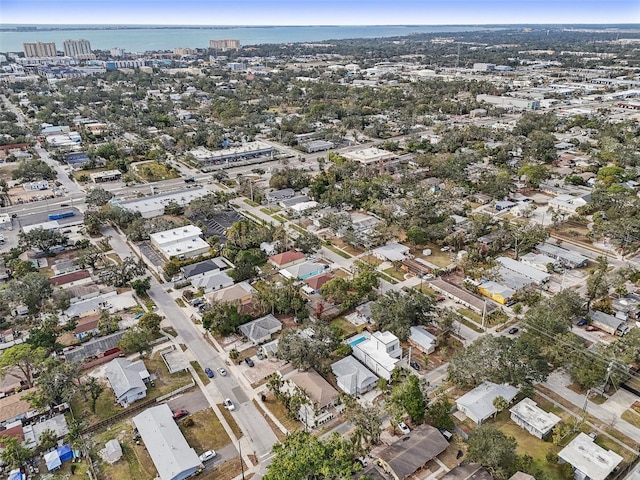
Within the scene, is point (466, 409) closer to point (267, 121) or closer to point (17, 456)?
point (17, 456)

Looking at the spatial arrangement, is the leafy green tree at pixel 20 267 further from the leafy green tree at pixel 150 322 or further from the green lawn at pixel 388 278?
the green lawn at pixel 388 278

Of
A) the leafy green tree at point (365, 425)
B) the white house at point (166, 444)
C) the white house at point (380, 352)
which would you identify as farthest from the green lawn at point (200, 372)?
the leafy green tree at point (365, 425)

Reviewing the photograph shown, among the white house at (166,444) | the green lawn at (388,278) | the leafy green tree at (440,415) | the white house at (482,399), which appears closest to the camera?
the white house at (166,444)

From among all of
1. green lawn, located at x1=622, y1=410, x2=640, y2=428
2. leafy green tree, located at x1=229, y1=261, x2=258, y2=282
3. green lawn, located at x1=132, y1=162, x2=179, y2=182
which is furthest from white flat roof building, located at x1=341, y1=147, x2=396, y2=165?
green lawn, located at x1=622, y1=410, x2=640, y2=428

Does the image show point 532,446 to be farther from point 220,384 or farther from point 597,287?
point 220,384

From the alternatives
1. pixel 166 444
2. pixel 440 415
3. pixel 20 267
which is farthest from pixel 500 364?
pixel 20 267

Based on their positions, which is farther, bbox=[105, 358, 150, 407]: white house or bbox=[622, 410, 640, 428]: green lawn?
bbox=[105, 358, 150, 407]: white house

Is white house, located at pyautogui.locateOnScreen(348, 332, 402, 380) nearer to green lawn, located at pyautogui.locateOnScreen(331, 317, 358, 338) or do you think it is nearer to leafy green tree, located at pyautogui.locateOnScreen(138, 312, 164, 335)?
green lawn, located at pyautogui.locateOnScreen(331, 317, 358, 338)

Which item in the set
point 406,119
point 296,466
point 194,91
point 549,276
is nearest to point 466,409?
point 296,466
